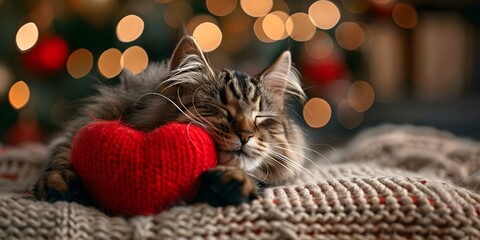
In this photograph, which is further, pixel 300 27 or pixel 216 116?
pixel 300 27

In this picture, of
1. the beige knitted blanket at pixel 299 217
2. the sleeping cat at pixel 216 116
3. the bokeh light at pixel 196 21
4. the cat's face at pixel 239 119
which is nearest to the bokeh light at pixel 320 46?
the bokeh light at pixel 196 21

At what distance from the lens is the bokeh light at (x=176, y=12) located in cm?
233

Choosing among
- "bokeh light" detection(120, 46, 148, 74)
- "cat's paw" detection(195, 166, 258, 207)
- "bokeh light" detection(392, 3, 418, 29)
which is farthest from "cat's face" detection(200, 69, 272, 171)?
"bokeh light" detection(392, 3, 418, 29)

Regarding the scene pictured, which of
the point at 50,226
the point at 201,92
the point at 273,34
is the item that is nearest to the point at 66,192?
the point at 50,226

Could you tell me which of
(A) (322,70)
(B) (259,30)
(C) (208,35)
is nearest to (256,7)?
(B) (259,30)

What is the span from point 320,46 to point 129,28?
0.96 metres

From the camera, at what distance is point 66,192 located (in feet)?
2.84

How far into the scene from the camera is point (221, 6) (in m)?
2.49

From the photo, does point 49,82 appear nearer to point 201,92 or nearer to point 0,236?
point 201,92

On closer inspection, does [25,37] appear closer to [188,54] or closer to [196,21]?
[196,21]

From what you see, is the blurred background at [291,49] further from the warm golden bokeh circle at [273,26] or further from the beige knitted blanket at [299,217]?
the beige knitted blanket at [299,217]

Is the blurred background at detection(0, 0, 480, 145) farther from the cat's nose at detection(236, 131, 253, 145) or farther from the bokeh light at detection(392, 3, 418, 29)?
the cat's nose at detection(236, 131, 253, 145)

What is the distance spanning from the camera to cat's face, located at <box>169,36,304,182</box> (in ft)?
Answer: 3.10

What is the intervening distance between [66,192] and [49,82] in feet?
5.18
